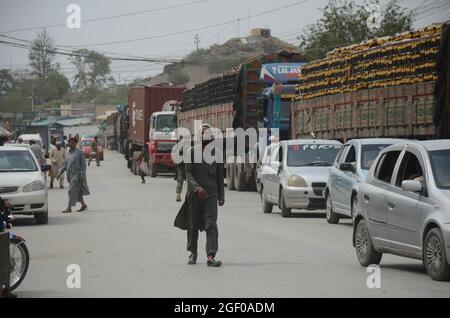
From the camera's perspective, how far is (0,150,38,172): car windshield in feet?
79.8

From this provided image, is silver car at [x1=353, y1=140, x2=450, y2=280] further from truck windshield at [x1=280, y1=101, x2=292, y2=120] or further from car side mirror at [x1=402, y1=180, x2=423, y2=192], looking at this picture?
truck windshield at [x1=280, y1=101, x2=292, y2=120]

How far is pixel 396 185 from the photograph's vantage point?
13.6 meters

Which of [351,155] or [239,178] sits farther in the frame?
[239,178]

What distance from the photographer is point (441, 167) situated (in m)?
13.0

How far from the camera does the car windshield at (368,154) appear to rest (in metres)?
21.6

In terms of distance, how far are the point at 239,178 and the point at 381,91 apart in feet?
38.0

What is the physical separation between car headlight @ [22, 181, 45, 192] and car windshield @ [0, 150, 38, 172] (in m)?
0.89

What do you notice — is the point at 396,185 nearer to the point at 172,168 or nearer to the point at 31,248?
the point at 31,248

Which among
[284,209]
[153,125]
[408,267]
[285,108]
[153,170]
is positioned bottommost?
[153,170]

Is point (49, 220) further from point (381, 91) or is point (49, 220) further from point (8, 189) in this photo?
point (381, 91)

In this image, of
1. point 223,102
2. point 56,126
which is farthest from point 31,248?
point 56,126

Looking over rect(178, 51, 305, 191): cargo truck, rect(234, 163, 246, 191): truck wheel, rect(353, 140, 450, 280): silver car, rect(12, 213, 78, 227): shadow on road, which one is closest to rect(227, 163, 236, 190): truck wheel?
rect(178, 51, 305, 191): cargo truck

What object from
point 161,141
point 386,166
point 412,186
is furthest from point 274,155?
point 161,141
